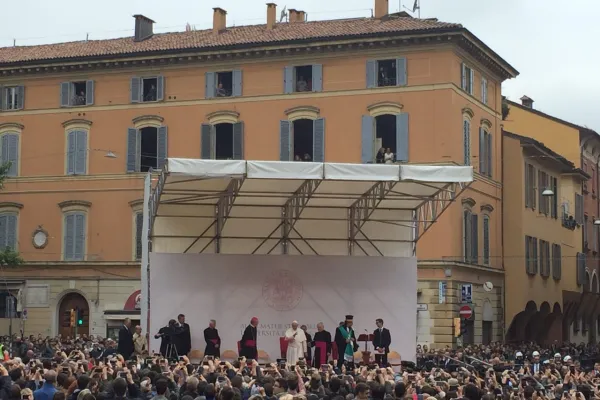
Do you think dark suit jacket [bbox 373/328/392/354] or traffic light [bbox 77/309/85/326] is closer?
dark suit jacket [bbox 373/328/392/354]

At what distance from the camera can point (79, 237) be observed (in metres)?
46.6

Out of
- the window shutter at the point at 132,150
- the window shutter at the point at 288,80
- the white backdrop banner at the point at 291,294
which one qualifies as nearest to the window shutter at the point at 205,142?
the window shutter at the point at 132,150

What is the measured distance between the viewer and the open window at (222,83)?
148 ft

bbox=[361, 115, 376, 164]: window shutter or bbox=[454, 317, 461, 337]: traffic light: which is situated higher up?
bbox=[361, 115, 376, 164]: window shutter

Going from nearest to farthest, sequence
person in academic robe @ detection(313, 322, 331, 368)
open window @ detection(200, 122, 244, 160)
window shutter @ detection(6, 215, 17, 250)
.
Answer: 1. person in academic robe @ detection(313, 322, 331, 368)
2. open window @ detection(200, 122, 244, 160)
3. window shutter @ detection(6, 215, 17, 250)

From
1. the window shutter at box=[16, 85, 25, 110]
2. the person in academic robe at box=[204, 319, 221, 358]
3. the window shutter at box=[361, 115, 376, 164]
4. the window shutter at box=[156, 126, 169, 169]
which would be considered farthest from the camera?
the window shutter at box=[16, 85, 25, 110]

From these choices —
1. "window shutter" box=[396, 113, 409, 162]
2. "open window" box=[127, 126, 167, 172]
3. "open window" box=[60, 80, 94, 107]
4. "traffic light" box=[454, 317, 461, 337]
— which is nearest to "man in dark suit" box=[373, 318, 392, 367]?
"traffic light" box=[454, 317, 461, 337]

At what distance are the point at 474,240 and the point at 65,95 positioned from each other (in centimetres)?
1636

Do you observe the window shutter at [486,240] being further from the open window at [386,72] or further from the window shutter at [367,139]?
the open window at [386,72]

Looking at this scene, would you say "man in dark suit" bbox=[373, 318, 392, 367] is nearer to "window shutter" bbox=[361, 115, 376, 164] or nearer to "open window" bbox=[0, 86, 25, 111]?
"window shutter" bbox=[361, 115, 376, 164]

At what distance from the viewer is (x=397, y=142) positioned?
42.7 metres

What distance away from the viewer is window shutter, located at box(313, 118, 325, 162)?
43.8 metres

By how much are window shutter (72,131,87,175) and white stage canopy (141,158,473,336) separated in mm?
16566

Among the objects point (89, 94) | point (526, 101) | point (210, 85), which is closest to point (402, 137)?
point (210, 85)
